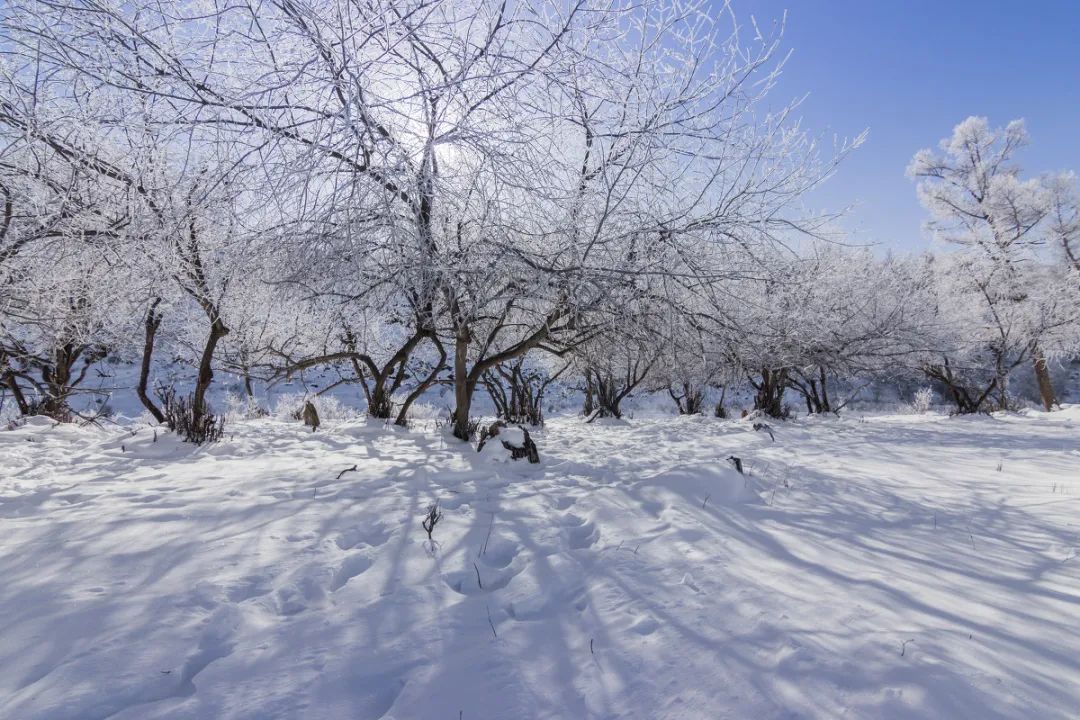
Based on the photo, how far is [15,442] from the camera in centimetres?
562

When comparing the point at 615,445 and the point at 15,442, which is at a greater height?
the point at 15,442

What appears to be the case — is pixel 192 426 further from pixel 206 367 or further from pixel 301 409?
pixel 301 409

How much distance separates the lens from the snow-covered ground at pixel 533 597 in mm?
1454

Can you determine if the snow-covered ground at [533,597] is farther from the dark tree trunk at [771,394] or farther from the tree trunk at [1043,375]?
the tree trunk at [1043,375]

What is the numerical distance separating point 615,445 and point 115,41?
252 inches

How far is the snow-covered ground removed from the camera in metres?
1.45

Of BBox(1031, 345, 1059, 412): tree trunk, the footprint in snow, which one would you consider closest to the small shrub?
the footprint in snow

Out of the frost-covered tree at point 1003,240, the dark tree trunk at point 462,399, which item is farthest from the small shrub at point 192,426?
the frost-covered tree at point 1003,240

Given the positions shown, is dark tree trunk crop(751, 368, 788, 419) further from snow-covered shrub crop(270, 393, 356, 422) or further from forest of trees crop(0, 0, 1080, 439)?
snow-covered shrub crop(270, 393, 356, 422)

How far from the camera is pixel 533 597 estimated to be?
84.6 inches

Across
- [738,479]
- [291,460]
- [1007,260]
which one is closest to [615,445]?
[738,479]

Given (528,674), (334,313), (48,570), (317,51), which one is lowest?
(528,674)

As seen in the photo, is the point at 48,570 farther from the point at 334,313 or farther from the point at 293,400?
the point at 293,400

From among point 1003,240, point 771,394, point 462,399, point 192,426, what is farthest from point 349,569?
point 1003,240
